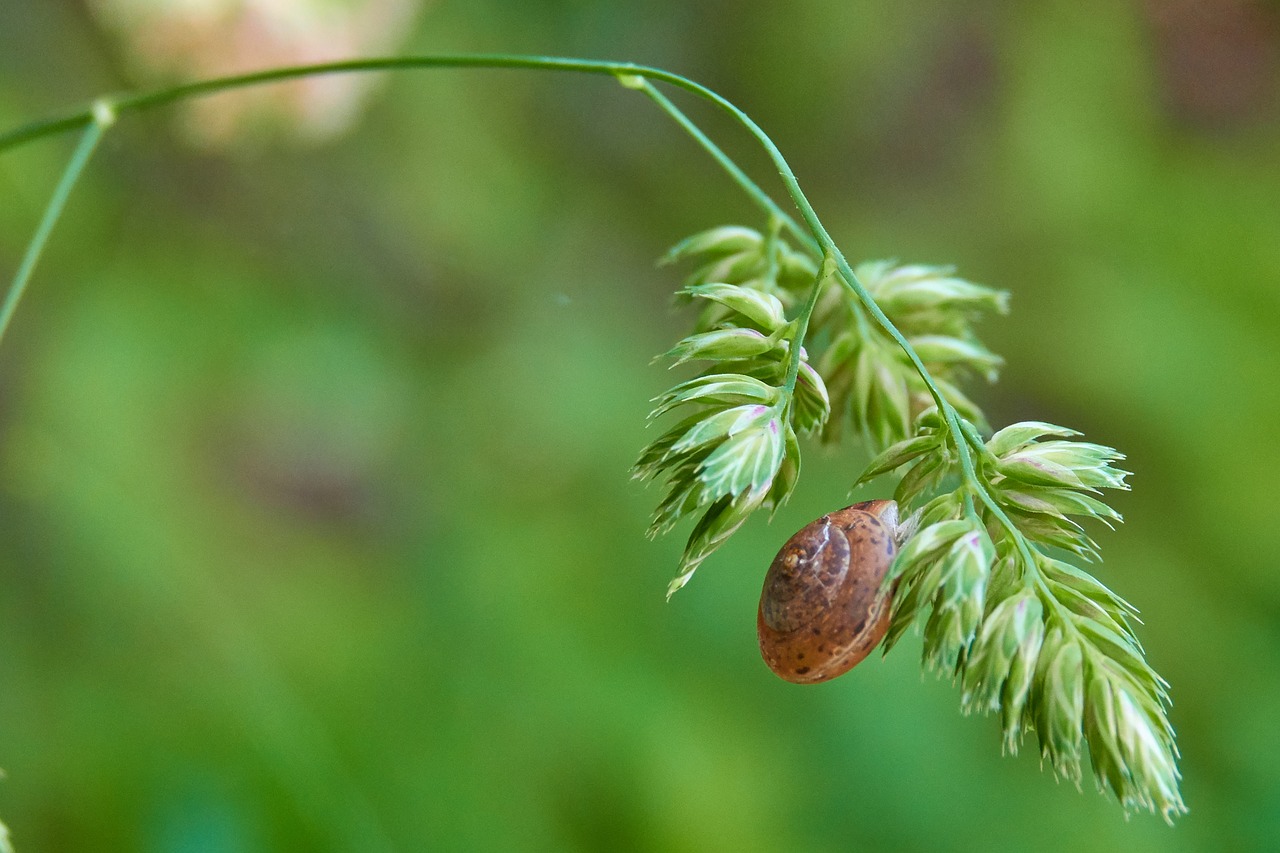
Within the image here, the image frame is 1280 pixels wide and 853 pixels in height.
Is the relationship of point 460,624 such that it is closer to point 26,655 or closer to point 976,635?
point 26,655

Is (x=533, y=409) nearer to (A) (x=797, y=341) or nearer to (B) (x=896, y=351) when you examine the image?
(B) (x=896, y=351)

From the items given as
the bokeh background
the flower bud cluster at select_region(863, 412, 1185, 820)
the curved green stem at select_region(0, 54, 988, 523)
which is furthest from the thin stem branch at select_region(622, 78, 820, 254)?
the bokeh background

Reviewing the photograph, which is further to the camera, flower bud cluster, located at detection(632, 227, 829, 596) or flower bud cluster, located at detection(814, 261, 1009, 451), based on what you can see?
flower bud cluster, located at detection(814, 261, 1009, 451)

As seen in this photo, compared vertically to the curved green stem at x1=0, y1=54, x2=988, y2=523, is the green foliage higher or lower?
lower

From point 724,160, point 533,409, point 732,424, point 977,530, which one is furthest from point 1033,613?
point 533,409

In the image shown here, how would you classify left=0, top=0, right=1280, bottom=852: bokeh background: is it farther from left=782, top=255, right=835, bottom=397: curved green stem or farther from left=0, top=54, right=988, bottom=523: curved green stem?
left=782, top=255, right=835, bottom=397: curved green stem

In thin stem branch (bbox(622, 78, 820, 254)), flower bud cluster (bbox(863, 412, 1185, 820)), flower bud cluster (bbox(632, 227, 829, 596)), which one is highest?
thin stem branch (bbox(622, 78, 820, 254))

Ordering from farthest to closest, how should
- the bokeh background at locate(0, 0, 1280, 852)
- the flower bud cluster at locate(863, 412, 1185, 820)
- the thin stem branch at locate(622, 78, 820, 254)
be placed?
the bokeh background at locate(0, 0, 1280, 852) < the thin stem branch at locate(622, 78, 820, 254) < the flower bud cluster at locate(863, 412, 1185, 820)

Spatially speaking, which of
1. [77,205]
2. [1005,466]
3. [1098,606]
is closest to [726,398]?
[1005,466]
